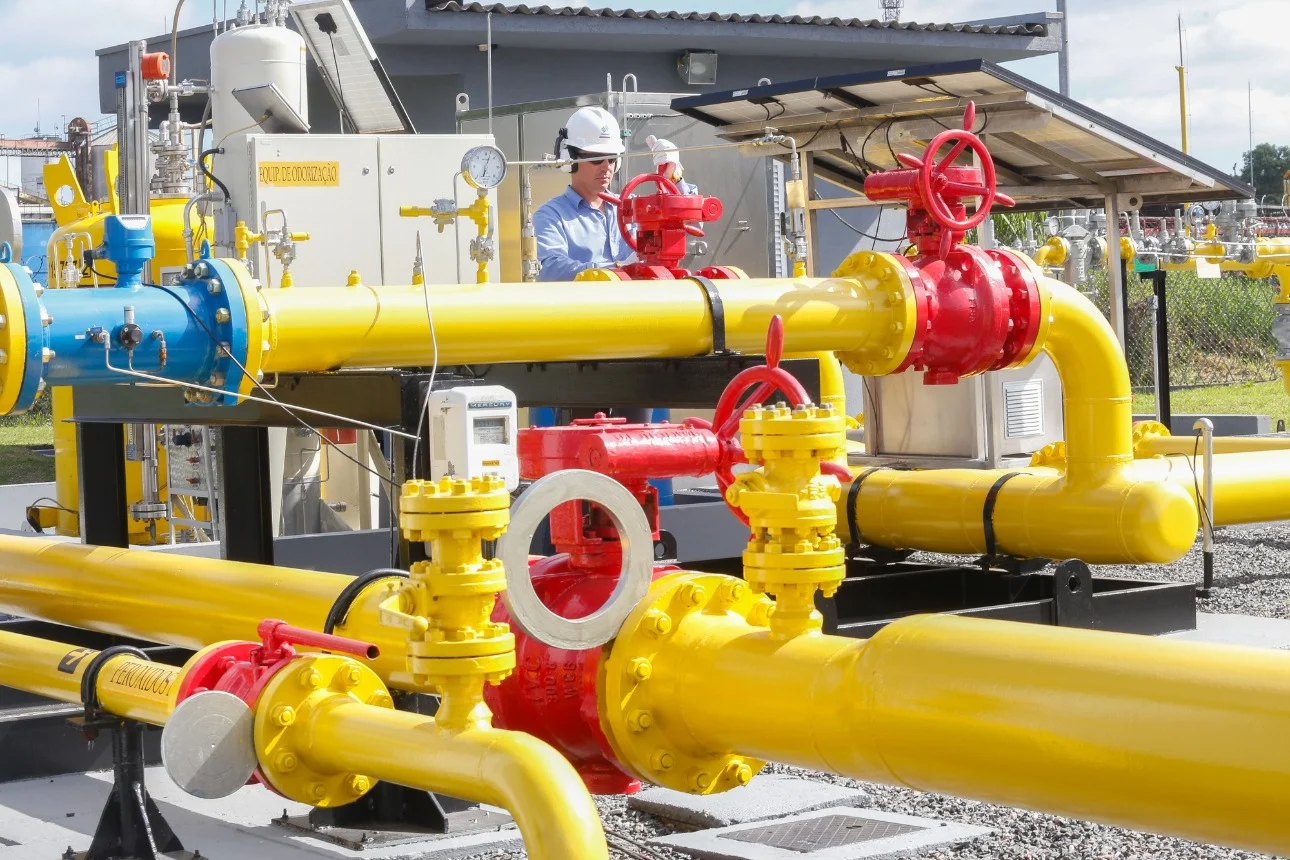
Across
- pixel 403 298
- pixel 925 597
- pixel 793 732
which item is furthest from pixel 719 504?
pixel 793 732

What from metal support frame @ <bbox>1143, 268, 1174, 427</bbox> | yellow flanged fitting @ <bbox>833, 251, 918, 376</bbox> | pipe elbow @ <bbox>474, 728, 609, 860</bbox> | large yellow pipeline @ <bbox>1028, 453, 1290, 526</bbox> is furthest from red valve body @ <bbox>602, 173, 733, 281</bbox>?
metal support frame @ <bbox>1143, 268, 1174, 427</bbox>

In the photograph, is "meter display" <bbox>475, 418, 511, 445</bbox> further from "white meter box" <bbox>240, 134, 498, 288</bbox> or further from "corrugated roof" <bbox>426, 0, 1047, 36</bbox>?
"corrugated roof" <bbox>426, 0, 1047, 36</bbox>

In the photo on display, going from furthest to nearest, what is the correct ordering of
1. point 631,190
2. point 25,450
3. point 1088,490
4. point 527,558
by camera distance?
point 25,450, point 631,190, point 1088,490, point 527,558

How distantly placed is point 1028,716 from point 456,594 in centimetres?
92

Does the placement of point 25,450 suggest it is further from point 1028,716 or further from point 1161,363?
point 1028,716

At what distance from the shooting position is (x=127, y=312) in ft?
12.0

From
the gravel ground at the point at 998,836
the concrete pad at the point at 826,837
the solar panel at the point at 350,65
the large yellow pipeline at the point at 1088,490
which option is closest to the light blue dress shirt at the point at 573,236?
the solar panel at the point at 350,65

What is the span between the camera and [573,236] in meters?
6.80

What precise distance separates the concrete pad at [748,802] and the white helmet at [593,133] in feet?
10.3

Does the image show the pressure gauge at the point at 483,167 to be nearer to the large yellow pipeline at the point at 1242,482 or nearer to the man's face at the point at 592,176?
the man's face at the point at 592,176

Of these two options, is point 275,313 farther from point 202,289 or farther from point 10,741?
point 10,741

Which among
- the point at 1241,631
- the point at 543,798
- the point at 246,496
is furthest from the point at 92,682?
the point at 1241,631

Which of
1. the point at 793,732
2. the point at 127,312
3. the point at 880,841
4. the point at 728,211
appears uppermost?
the point at 728,211

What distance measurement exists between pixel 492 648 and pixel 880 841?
1.60 metres
